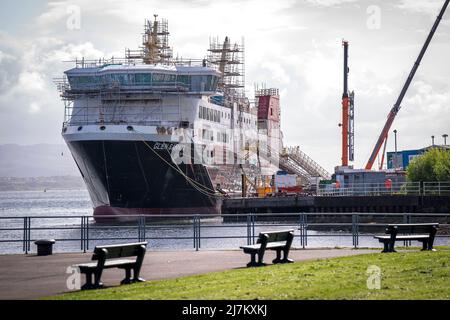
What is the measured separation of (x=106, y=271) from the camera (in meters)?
20.8

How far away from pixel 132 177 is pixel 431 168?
23.9 m

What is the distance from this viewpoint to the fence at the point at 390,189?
227 ft

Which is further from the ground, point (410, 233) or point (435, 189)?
point (435, 189)

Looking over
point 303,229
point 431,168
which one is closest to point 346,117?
point 431,168

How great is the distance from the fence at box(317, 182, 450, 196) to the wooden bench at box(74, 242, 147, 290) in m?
49.4

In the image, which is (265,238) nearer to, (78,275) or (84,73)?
(78,275)

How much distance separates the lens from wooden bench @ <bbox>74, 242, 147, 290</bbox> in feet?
58.5

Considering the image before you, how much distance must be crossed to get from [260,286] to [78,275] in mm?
4432

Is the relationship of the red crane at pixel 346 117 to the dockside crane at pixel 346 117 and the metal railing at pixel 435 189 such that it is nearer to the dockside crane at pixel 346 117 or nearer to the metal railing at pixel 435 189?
the dockside crane at pixel 346 117

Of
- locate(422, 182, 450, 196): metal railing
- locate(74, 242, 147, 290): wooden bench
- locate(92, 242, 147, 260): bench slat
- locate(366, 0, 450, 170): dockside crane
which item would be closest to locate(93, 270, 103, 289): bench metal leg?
locate(74, 242, 147, 290): wooden bench

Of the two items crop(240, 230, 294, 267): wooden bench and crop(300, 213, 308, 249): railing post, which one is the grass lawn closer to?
crop(240, 230, 294, 267): wooden bench

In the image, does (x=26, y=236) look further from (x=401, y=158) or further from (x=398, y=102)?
(x=401, y=158)

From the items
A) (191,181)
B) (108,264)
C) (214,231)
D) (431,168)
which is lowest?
(214,231)
